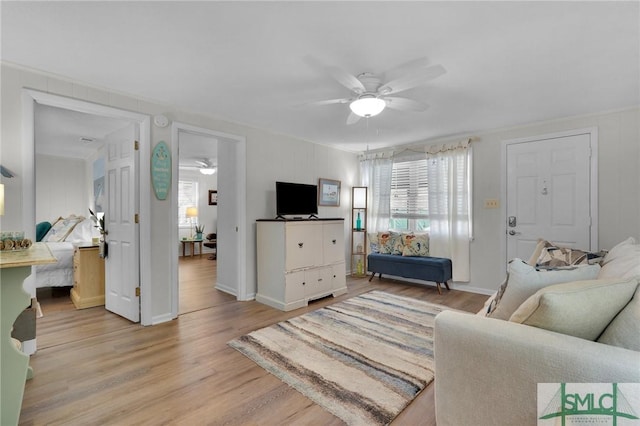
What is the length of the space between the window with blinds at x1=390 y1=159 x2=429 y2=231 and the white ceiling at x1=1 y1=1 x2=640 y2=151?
167 cm

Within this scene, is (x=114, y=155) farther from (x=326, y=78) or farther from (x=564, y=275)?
(x=564, y=275)

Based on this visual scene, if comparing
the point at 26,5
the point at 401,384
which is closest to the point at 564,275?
the point at 401,384

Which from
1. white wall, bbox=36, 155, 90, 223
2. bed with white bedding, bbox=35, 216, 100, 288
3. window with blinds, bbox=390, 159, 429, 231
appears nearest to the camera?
bed with white bedding, bbox=35, 216, 100, 288

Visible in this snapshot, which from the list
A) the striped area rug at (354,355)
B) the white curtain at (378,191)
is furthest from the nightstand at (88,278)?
the white curtain at (378,191)

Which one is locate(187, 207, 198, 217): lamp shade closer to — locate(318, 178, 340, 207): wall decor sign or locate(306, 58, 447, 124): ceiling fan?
locate(318, 178, 340, 207): wall decor sign

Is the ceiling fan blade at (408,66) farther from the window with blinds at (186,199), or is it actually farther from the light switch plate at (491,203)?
the window with blinds at (186,199)

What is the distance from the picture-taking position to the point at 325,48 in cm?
201

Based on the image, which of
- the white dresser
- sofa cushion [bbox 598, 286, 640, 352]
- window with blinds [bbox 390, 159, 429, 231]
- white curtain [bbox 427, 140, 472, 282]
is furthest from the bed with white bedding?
white curtain [bbox 427, 140, 472, 282]

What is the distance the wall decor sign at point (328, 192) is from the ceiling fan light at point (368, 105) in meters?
2.47

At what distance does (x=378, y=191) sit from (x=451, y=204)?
129 centimetres

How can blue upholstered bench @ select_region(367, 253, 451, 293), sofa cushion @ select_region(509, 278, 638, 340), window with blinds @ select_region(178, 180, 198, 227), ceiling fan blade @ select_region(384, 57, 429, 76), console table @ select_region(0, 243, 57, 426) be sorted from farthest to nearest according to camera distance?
1. window with blinds @ select_region(178, 180, 198, 227)
2. blue upholstered bench @ select_region(367, 253, 451, 293)
3. ceiling fan blade @ select_region(384, 57, 429, 76)
4. console table @ select_region(0, 243, 57, 426)
5. sofa cushion @ select_region(509, 278, 638, 340)

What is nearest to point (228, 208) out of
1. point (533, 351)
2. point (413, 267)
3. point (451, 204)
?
point (413, 267)

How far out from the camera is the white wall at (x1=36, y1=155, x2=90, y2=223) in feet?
18.6

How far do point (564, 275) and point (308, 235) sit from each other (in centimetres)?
271
